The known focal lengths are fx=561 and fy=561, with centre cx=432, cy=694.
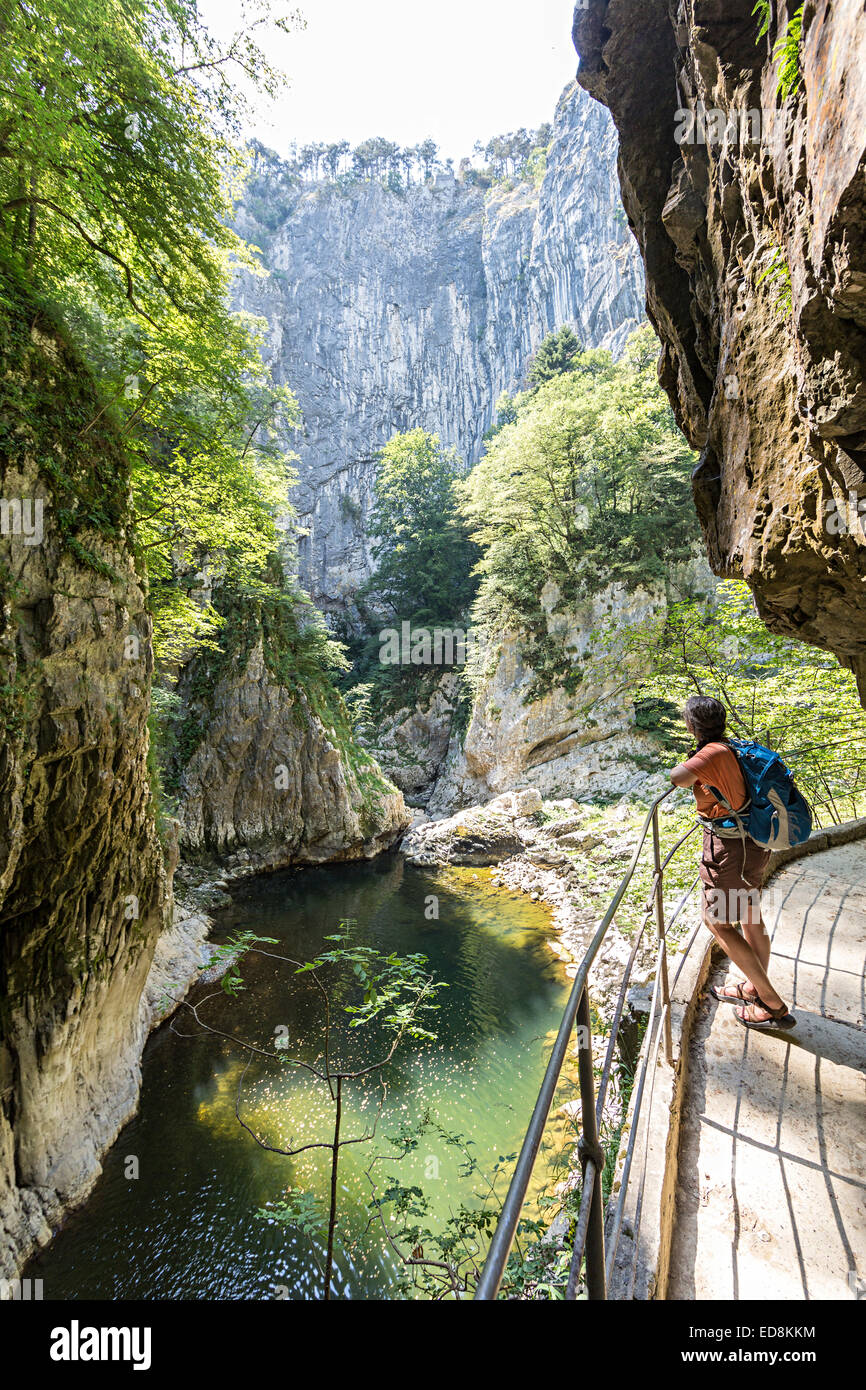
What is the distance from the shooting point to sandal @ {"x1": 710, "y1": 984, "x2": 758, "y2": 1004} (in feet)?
9.09

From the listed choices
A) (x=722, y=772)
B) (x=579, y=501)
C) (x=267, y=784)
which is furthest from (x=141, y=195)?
(x=579, y=501)

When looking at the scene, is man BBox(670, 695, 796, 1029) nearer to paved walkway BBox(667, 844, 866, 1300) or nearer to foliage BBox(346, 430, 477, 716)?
paved walkway BBox(667, 844, 866, 1300)

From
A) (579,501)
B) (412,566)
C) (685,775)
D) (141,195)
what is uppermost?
(579,501)

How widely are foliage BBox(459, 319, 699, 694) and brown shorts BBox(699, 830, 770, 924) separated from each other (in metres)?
15.7

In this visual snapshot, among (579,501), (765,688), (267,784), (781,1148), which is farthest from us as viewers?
(579,501)

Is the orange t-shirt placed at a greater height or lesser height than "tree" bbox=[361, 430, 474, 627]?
lesser

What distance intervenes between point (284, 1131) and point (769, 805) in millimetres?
6447

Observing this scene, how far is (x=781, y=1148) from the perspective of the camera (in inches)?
80.7

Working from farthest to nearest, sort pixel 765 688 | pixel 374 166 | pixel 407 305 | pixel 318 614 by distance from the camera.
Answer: pixel 374 166 → pixel 407 305 → pixel 318 614 → pixel 765 688

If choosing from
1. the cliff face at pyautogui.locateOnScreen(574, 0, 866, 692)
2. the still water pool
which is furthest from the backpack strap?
the still water pool

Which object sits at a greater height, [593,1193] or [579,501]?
[579,501]

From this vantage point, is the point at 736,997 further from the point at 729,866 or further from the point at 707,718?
the point at 707,718
